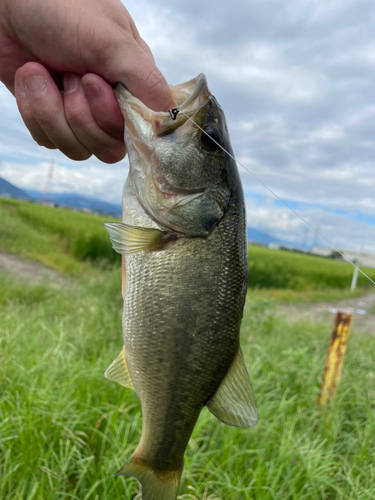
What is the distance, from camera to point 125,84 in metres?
1.79

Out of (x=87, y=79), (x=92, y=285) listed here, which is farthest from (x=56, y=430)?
(x=92, y=285)

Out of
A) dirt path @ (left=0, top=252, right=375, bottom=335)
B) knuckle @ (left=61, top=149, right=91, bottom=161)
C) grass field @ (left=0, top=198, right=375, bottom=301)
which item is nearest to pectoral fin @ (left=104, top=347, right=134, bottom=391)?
knuckle @ (left=61, top=149, right=91, bottom=161)

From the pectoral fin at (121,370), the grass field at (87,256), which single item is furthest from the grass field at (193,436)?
the grass field at (87,256)

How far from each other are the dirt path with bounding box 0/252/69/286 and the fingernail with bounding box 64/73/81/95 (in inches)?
505

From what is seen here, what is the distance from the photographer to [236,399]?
1.60 m

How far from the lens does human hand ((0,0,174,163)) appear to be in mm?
1732

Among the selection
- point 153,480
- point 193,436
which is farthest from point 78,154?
point 193,436

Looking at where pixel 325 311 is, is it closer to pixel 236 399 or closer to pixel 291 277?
pixel 291 277

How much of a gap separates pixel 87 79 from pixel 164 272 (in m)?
1.03

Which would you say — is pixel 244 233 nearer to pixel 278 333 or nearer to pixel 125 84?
pixel 125 84

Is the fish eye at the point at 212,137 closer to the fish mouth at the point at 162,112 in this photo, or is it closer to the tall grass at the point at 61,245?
the fish mouth at the point at 162,112

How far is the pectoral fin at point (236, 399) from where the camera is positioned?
1562 mm

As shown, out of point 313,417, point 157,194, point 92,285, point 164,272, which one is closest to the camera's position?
point 164,272

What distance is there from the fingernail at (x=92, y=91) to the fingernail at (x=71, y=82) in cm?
17
